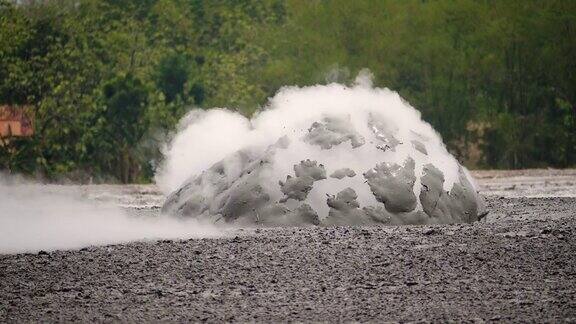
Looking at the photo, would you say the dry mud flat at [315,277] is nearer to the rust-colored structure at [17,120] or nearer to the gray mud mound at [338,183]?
the gray mud mound at [338,183]

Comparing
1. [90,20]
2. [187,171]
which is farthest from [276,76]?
[187,171]

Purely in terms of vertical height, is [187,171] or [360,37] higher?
[360,37]

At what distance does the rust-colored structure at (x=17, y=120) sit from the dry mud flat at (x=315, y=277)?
105 ft

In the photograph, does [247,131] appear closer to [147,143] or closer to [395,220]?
[395,220]

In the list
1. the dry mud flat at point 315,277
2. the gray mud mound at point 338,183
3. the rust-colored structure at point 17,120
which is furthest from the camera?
the rust-colored structure at point 17,120

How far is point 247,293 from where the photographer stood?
13477mm

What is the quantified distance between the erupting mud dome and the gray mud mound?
1cm

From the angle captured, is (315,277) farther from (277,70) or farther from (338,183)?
(277,70)

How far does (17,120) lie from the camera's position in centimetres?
5128

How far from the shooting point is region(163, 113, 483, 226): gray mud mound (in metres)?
19.9

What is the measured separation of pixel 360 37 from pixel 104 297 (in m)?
49.9

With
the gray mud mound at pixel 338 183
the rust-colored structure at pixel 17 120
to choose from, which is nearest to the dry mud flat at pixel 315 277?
the gray mud mound at pixel 338 183

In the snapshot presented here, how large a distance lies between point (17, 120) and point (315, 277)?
38.5 m

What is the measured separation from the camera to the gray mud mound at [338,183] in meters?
19.9
